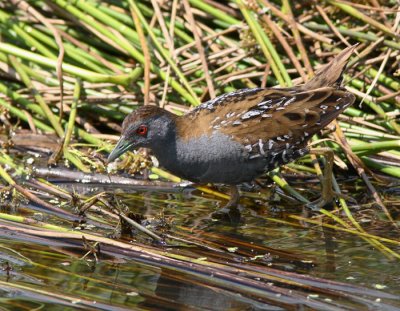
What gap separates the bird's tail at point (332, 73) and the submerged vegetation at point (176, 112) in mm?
428

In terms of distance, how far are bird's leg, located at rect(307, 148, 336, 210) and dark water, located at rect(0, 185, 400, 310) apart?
0.16m

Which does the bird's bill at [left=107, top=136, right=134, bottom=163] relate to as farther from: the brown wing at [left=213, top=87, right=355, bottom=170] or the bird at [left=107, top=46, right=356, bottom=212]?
the brown wing at [left=213, top=87, right=355, bottom=170]

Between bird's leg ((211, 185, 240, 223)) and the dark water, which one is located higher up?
bird's leg ((211, 185, 240, 223))

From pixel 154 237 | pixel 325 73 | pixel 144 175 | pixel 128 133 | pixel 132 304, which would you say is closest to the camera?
pixel 132 304

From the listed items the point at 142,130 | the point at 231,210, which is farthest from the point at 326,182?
the point at 142,130

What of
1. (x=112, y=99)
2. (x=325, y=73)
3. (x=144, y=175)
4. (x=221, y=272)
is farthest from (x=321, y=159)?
(x=221, y=272)

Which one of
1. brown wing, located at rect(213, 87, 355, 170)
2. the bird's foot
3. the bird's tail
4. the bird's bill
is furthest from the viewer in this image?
the bird's tail

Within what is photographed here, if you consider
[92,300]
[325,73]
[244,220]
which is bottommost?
[92,300]

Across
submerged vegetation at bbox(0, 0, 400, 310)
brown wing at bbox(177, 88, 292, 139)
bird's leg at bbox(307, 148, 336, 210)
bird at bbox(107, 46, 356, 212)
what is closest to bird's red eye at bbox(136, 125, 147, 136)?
bird at bbox(107, 46, 356, 212)

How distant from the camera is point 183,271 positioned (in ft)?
17.1

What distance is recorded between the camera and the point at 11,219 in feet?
19.0

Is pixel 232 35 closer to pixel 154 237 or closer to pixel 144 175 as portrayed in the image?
pixel 144 175

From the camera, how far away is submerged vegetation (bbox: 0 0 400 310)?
5.60 meters

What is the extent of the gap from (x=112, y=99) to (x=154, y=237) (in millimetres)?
2654
